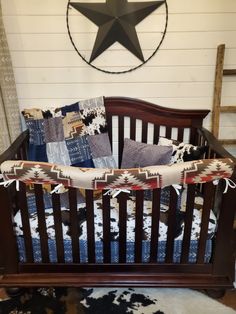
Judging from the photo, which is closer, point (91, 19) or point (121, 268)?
point (121, 268)

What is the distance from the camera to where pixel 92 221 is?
1311 millimetres

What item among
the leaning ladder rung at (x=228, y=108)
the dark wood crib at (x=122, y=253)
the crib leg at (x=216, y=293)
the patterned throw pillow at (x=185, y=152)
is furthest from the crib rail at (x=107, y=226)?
the leaning ladder rung at (x=228, y=108)

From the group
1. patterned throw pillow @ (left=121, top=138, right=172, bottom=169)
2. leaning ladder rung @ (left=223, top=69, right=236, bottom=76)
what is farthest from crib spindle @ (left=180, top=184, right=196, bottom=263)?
leaning ladder rung @ (left=223, top=69, right=236, bottom=76)

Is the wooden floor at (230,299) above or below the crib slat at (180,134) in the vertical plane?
below

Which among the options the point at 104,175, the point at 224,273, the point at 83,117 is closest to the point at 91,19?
the point at 83,117

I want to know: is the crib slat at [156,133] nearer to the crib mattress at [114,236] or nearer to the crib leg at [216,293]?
the crib mattress at [114,236]

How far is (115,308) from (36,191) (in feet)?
2.33

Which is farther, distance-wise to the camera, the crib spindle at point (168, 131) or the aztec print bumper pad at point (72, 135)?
the crib spindle at point (168, 131)

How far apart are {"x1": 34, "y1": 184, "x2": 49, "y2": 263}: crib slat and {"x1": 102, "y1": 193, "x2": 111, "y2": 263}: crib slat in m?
0.29

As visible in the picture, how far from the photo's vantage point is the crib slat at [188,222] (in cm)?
126

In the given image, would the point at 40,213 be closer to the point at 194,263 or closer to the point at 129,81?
the point at 194,263

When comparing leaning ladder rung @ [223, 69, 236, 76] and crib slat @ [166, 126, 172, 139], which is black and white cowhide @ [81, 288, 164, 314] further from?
leaning ladder rung @ [223, 69, 236, 76]

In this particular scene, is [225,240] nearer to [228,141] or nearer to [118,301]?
[118,301]

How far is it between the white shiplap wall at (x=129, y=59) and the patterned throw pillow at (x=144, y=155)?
1.44 feet
